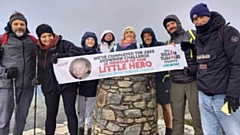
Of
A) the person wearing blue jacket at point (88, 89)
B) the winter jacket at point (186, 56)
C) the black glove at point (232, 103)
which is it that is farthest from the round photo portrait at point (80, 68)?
the black glove at point (232, 103)

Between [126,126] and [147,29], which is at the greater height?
[147,29]

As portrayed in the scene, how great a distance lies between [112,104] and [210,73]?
216 centimetres

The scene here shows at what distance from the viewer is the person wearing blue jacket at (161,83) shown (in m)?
4.52

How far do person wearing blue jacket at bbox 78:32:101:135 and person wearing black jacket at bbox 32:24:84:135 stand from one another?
20.5 inches

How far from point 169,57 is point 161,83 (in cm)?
58

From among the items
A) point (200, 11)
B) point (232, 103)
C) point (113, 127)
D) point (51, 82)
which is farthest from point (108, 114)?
point (200, 11)

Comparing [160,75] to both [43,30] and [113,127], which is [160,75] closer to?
[113,127]

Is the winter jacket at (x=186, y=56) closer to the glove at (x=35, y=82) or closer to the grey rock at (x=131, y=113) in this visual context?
the grey rock at (x=131, y=113)

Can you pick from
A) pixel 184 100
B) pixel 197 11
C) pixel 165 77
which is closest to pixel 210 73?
pixel 197 11

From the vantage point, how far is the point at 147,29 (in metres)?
4.50

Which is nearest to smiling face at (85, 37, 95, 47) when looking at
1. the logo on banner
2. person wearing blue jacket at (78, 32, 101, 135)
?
person wearing blue jacket at (78, 32, 101, 135)

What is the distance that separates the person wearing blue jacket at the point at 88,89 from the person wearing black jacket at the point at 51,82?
1.71 ft

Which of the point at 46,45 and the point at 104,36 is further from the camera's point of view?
the point at 104,36

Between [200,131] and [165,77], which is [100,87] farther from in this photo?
[200,131]
